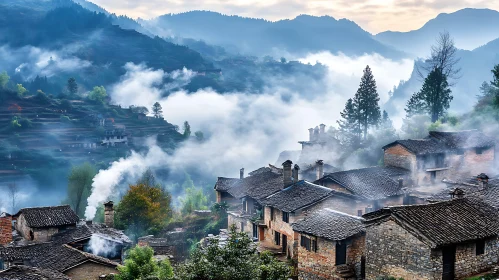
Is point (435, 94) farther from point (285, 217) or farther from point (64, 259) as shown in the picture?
point (64, 259)

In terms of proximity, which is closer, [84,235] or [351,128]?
[84,235]

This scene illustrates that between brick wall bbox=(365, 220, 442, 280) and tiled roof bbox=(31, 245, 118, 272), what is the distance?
16438 mm

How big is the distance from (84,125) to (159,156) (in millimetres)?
20375

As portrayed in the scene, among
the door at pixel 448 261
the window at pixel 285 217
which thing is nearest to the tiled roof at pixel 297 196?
the window at pixel 285 217

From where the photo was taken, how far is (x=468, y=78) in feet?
550

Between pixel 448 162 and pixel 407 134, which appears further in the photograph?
pixel 407 134

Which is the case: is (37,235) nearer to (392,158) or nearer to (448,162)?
(392,158)

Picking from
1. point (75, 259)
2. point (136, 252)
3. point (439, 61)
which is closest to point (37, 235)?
point (75, 259)

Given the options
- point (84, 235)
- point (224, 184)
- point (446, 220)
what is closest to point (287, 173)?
point (224, 184)

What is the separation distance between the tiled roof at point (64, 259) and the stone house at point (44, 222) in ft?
12.8

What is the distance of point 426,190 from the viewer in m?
43.9

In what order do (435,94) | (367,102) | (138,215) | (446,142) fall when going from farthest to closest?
(367,102)
(435,94)
(138,215)
(446,142)

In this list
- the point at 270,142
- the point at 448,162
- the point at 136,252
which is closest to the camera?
the point at 136,252

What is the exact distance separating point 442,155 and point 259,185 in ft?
52.4
